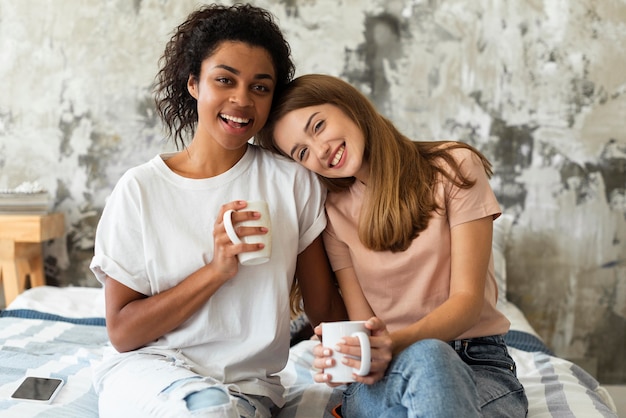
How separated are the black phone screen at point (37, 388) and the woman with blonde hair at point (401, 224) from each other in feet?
2.15

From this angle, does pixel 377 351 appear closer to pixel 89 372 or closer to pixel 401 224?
pixel 401 224

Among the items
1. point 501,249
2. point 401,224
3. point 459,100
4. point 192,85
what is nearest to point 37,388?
point 192,85

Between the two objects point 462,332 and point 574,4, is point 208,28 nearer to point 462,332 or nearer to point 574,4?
point 462,332

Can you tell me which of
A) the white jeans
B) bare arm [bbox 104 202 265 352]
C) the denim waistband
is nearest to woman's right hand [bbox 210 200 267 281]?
bare arm [bbox 104 202 265 352]

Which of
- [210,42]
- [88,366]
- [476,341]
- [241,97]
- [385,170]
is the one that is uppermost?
[210,42]

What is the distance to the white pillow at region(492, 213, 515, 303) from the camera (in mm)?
2486

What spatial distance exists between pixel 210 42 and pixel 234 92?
0.41ft

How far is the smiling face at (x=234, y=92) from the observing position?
4.39 feet

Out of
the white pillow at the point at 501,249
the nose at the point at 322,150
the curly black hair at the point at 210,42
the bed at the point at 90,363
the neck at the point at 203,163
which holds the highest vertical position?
the curly black hair at the point at 210,42

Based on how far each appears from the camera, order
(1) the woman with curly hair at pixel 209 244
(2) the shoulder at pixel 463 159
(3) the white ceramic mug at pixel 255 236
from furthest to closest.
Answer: (2) the shoulder at pixel 463 159
(1) the woman with curly hair at pixel 209 244
(3) the white ceramic mug at pixel 255 236

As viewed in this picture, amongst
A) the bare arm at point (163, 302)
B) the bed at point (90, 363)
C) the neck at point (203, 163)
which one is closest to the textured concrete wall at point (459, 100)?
the bed at point (90, 363)

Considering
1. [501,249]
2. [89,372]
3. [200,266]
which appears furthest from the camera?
[501,249]

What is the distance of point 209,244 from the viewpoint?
1.34 meters

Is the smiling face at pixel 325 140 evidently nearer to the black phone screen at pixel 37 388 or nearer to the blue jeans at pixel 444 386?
the blue jeans at pixel 444 386
